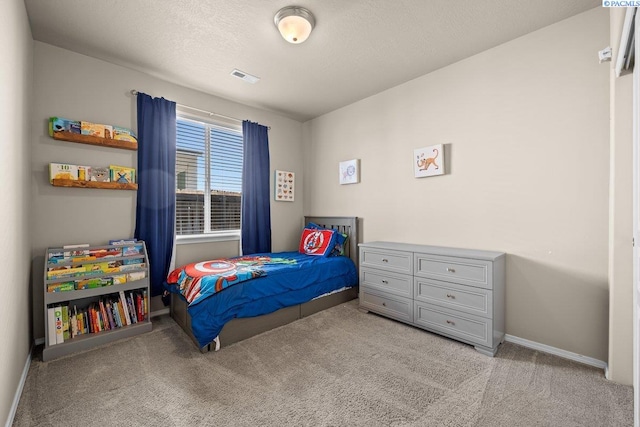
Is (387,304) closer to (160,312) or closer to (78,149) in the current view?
(160,312)

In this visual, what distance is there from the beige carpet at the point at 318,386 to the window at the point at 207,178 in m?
1.45

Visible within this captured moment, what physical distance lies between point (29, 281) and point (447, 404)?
3.22m

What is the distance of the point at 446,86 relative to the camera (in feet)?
9.23

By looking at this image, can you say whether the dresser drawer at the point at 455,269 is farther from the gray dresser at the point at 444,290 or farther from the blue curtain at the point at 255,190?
the blue curtain at the point at 255,190

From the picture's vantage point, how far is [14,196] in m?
1.69

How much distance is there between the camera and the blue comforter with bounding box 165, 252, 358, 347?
2.18 metres

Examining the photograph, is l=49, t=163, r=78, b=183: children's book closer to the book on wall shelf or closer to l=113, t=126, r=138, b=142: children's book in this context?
l=113, t=126, r=138, b=142: children's book

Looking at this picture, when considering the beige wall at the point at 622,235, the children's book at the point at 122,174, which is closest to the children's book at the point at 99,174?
the children's book at the point at 122,174

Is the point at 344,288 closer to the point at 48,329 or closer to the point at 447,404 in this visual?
the point at 447,404

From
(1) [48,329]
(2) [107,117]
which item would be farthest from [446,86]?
(1) [48,329]

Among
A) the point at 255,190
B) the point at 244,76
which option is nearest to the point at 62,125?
the point at 244,76

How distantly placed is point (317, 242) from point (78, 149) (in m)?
2.70

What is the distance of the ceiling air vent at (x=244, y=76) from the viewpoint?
2.89 metres

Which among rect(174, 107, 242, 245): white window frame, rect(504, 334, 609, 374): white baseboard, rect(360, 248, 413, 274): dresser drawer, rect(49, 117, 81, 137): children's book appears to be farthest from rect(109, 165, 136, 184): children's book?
rect(504, 334, 609, 374): white baseboard
